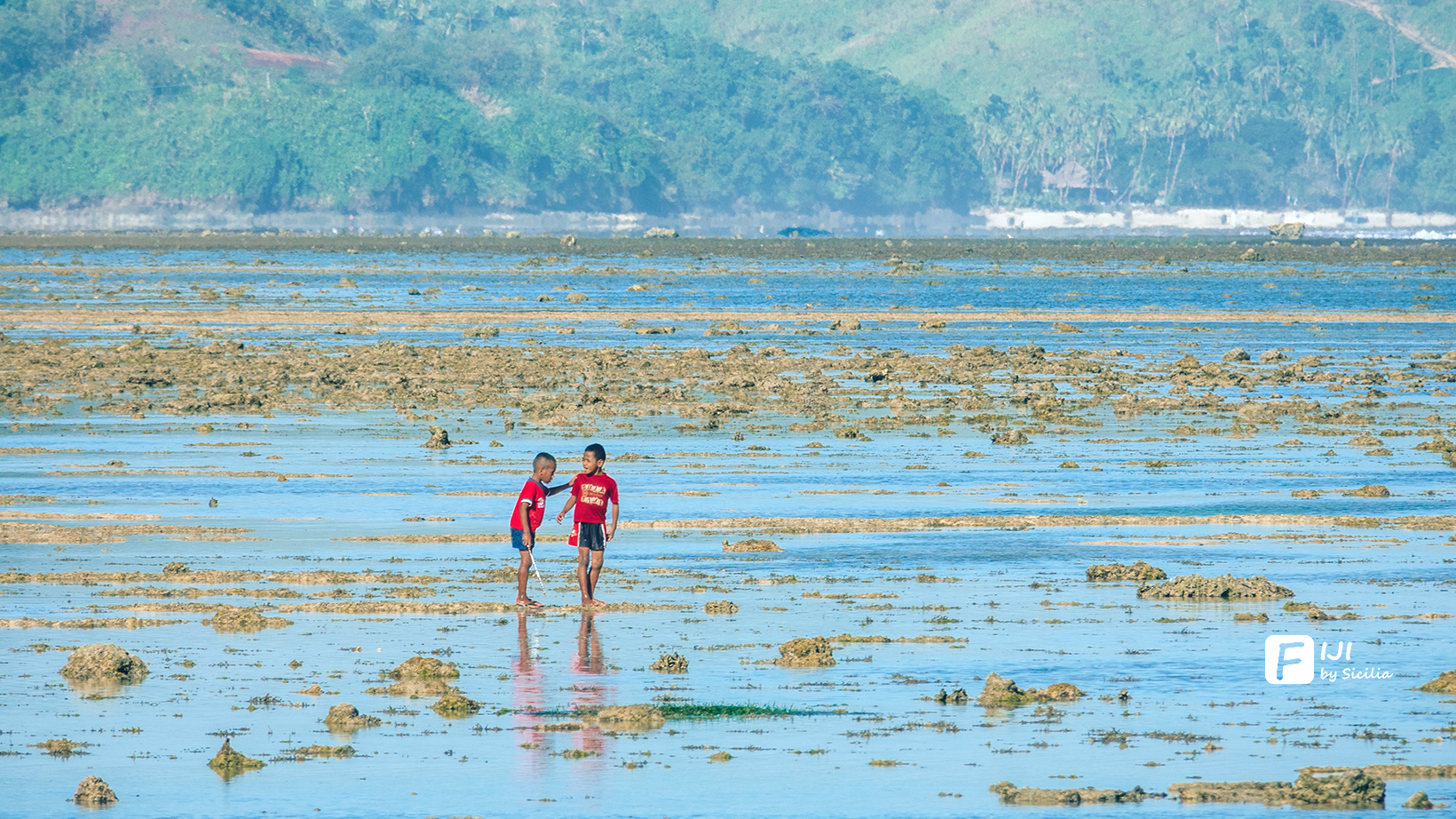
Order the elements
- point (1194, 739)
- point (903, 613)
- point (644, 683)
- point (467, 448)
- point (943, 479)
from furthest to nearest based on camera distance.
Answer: point (467, 448) → point (943, 479) → point (903, 613) → point (644, 683) → point (1194, 739)

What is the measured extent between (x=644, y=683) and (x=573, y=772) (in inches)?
85.8

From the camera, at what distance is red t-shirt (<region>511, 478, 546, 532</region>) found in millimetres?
16688

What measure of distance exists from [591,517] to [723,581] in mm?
1706

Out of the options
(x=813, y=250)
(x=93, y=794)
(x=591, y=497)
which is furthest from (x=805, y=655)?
(x=813, y=250)

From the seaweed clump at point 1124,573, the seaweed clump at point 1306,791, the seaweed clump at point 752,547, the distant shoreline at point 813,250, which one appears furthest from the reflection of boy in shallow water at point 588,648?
the distant shoreline at point 813,250

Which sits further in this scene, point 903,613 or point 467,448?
point 467,448

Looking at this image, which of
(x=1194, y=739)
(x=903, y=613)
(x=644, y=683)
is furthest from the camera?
(x=903, y=613)

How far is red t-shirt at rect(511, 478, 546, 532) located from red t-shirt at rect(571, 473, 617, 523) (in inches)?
17.7

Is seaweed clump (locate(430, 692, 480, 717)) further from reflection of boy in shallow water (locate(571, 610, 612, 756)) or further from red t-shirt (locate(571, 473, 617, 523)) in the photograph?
red t-shirt (locate(571, 473, 617, 523))

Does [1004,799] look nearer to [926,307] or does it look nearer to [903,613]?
[903,613]

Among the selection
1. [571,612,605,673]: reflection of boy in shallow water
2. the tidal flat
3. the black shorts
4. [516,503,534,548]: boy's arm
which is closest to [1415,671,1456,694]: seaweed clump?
the tidal flat

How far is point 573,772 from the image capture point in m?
11.4

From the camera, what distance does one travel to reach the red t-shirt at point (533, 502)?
16688 millimetres

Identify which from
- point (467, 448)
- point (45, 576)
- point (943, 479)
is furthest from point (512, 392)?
point (45, 576)
